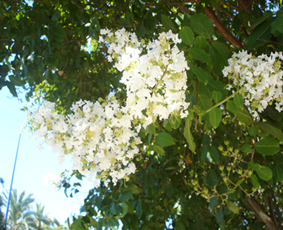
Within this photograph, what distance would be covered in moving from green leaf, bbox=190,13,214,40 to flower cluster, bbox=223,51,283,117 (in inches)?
7.4

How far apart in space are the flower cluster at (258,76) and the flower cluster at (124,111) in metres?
0.31

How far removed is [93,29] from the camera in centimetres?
156

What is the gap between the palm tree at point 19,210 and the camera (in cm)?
2330

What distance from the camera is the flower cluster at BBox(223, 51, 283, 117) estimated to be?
3.46 feet

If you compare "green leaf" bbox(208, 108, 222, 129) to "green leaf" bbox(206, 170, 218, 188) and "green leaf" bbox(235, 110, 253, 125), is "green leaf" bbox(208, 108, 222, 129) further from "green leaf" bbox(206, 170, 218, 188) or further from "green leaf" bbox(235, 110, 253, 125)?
"green leaf" bbox(206, 170, 218, 188)

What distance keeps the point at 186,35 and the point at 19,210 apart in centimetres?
2863

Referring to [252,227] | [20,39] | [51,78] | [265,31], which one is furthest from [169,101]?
[252,227]

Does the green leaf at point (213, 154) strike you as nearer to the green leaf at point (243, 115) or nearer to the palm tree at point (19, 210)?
the green leaf at point (243, 115)

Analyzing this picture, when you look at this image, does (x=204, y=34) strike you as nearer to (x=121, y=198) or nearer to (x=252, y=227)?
(x=121, y=198)

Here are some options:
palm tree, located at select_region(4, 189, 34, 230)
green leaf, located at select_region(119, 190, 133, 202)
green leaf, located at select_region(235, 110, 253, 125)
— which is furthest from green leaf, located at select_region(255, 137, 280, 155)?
palm tree, located at select_region(4, 189, 34, 230)

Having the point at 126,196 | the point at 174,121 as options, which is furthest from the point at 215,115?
the point at 126,196

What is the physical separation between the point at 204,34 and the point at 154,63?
1.03ft

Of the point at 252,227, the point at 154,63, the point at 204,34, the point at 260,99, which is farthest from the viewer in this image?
the point at 252,227

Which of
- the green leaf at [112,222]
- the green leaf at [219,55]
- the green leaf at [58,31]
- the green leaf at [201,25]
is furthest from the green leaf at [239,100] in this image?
the green leaf at [58,31]
